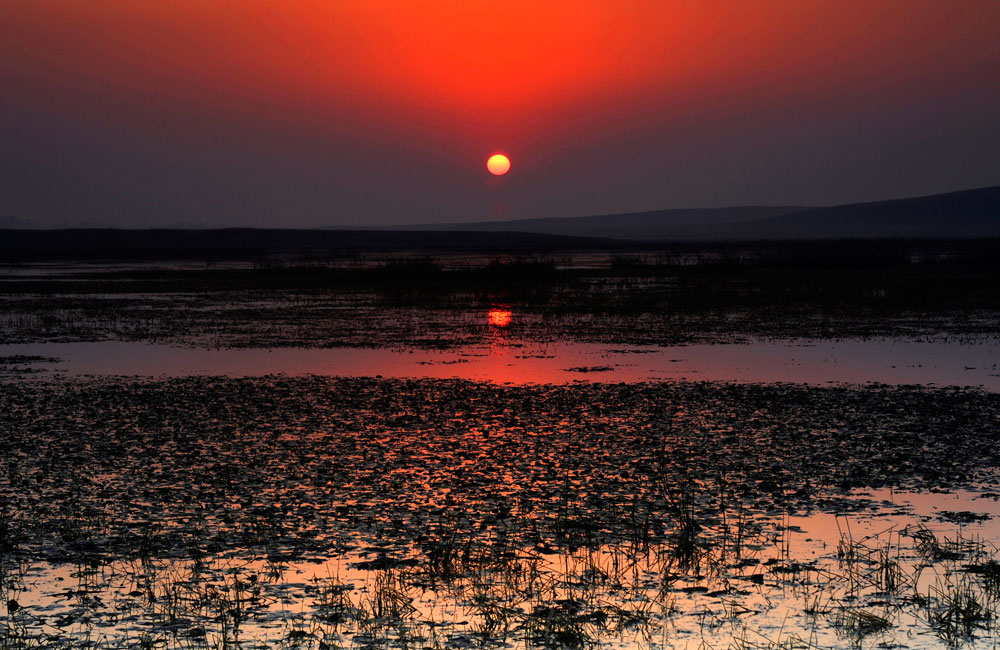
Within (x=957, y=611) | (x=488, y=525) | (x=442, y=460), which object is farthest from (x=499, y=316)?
(x=957, y=611)

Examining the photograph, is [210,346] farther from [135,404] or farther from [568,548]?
[568,548]

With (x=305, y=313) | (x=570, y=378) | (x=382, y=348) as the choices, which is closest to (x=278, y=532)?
(x=570, y=378)

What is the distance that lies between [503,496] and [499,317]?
2541cm

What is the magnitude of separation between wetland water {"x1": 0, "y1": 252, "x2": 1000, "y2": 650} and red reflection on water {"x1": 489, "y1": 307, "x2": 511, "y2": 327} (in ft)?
22.9

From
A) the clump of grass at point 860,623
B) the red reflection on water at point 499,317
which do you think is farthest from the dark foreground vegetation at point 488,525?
the red reflection on water at point 499,317

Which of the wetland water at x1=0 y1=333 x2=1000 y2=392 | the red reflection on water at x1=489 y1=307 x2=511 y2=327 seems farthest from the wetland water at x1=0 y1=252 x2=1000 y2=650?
the red reflection on water at x1=489 y1=307 x2=511 y2=327

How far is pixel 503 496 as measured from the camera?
38.6 feet

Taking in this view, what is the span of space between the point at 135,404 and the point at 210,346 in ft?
32.2

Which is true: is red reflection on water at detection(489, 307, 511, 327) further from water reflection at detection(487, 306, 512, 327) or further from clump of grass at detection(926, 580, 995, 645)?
clump of grass at detection(926, 580, 995, 645)

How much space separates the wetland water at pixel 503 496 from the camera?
797 centimetres

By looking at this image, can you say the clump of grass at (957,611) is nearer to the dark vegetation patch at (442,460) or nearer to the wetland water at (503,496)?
the wetland water at (503,496)

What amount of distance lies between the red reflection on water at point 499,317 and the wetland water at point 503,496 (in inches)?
274

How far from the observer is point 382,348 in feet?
91.4

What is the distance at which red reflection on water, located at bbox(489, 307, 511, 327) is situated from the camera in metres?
34.8
